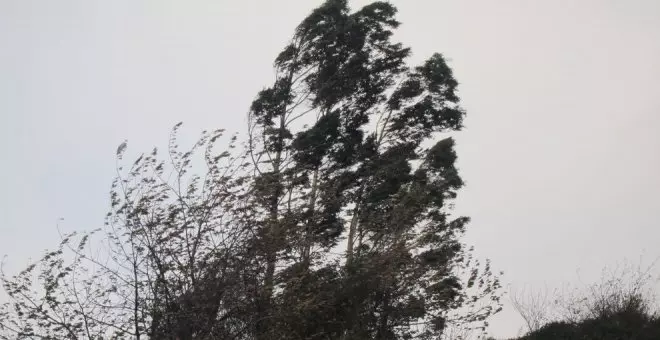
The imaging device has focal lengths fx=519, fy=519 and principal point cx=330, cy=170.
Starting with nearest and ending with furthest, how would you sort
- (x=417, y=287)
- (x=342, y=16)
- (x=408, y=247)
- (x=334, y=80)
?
1. (x=408, y=247)
2. (x=417, y=287)
3. (x=334, y=80)
4. (x=342, y=16)

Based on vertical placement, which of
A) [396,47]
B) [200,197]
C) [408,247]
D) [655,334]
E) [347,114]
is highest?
[396,47]

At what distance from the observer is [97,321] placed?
797cm

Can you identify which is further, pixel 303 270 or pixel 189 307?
pixel 303 270

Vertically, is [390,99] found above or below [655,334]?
above

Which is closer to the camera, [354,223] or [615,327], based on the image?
[615,327]

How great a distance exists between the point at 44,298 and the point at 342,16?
1279 centimetres

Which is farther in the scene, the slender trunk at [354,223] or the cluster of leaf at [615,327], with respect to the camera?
the slender trunk at [354,223]

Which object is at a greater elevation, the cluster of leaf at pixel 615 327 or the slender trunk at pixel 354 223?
the slender trunk at pixel 354 223

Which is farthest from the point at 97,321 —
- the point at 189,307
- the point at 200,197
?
the point at 200,197

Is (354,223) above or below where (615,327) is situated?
above

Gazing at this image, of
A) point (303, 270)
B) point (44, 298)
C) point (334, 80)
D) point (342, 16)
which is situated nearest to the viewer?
point (44, 298)

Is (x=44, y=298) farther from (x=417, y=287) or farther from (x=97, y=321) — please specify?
(x=417, y=287)

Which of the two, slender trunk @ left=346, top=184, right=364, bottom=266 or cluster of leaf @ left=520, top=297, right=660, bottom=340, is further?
slender trunk @ left=346, top=184, right=364, bottom=266

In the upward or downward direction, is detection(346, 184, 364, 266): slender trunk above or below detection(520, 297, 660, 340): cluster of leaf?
above
